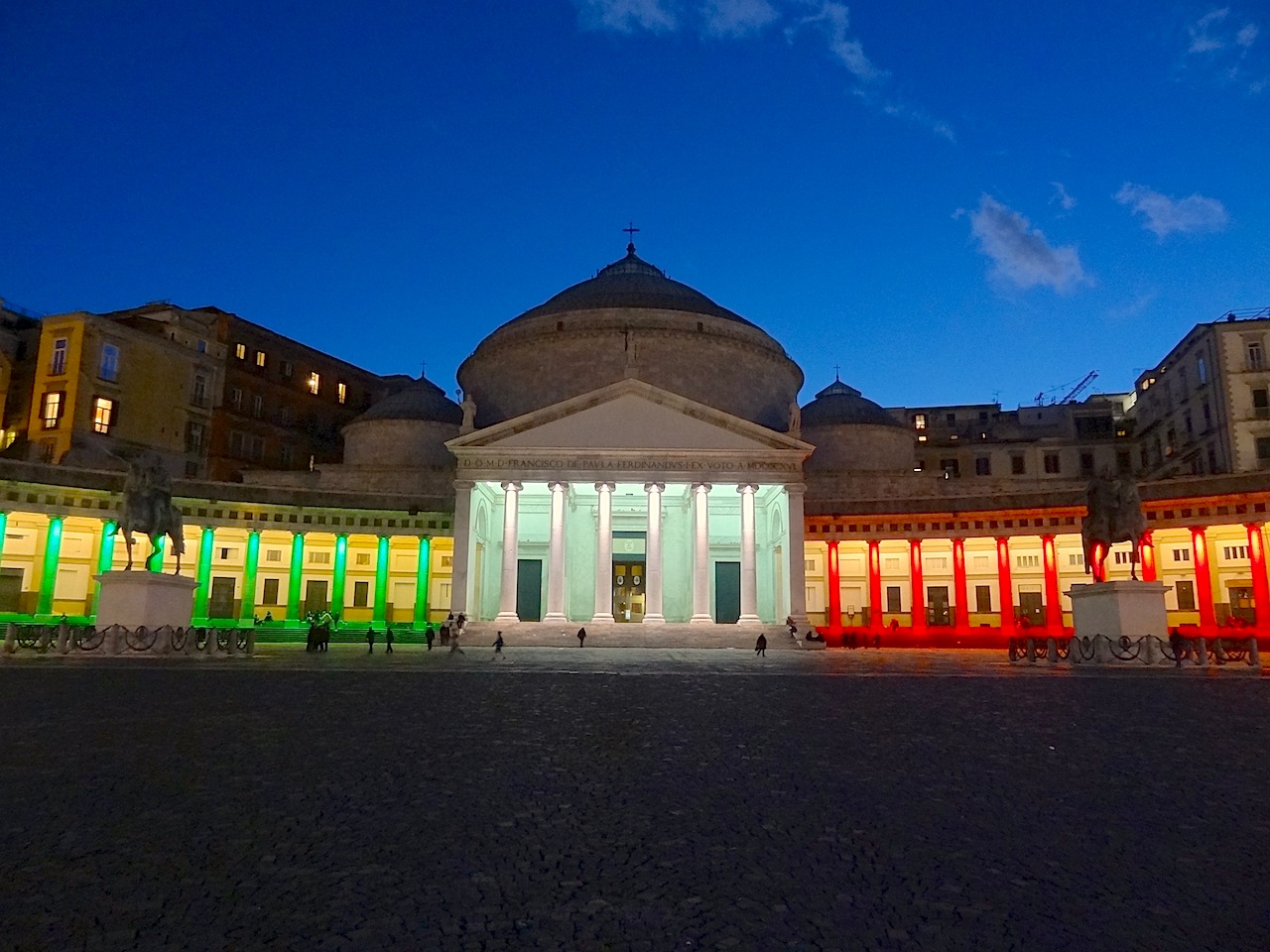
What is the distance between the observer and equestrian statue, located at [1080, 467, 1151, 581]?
2442 centimetres

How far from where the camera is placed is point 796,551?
1527 inches

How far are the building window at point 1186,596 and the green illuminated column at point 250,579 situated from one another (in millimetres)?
46735

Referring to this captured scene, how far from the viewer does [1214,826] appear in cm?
566

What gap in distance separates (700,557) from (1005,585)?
667 inches

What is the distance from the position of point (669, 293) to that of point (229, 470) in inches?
1185

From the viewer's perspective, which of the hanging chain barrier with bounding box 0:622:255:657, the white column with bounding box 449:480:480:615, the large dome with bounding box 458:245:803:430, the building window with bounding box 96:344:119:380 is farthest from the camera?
the large dome with bounding box 458:245:803:430

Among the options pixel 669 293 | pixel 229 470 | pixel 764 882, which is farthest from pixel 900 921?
pixel 229 470

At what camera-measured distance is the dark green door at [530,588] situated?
44.2 m

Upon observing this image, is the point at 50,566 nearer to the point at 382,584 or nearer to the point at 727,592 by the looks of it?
the point at 382,584

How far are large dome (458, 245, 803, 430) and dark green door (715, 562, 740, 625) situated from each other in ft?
31.9

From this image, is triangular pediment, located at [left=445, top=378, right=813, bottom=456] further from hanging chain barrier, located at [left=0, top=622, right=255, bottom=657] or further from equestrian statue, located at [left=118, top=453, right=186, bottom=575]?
hanging chain barrier, located at [left=0, top=622, right=255, bottom=657]

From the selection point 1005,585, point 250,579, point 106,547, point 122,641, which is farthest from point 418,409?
point 1005,585

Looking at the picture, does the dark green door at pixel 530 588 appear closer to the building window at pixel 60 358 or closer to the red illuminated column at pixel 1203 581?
the building window at pixel 60 358

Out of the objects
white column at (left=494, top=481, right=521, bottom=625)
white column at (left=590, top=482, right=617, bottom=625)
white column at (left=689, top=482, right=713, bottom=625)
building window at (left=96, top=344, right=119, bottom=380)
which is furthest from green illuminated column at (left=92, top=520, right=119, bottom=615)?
white column at (left=689, top=482, right=713, bottom=625)
